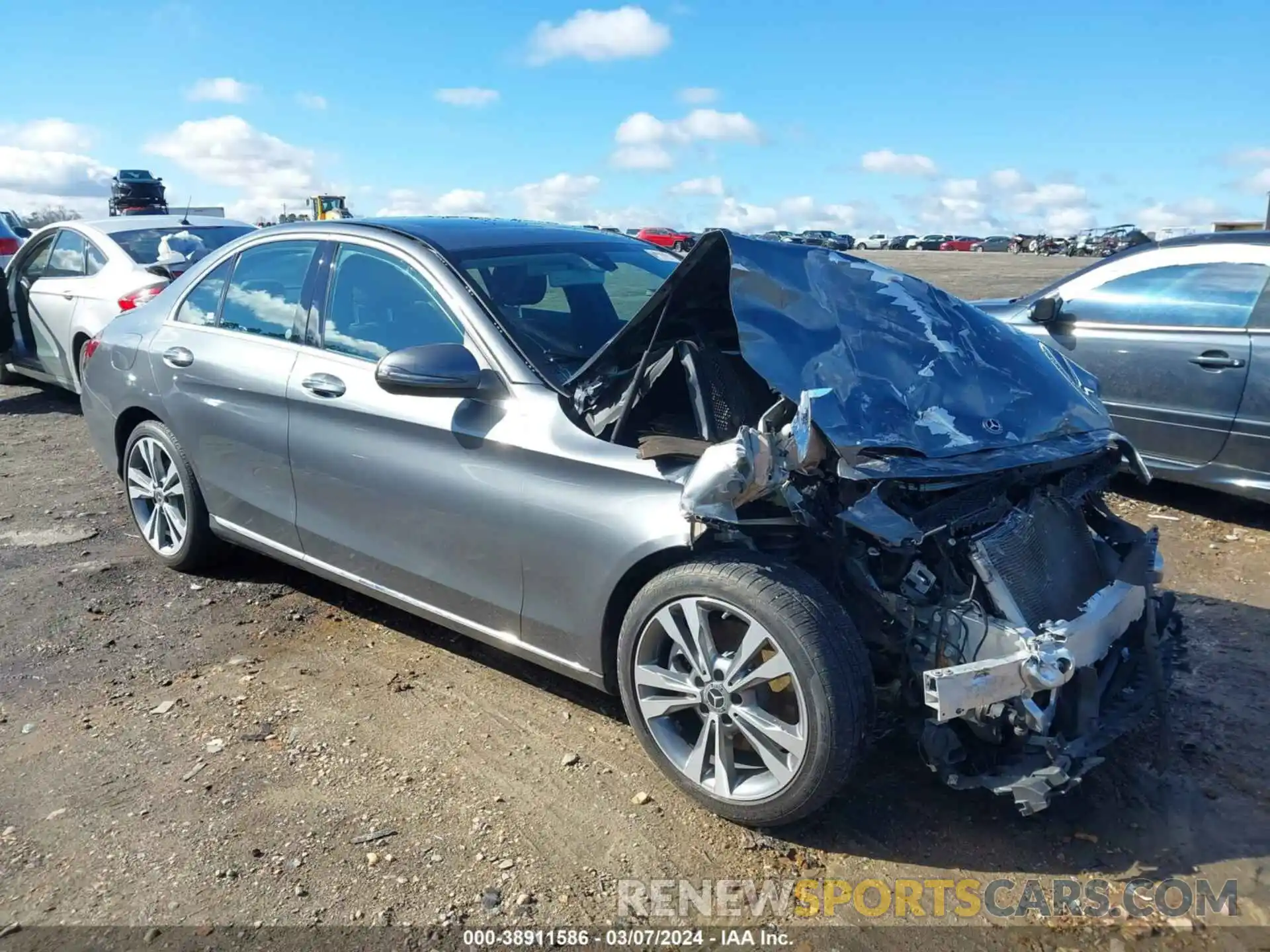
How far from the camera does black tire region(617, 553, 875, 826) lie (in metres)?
2.63

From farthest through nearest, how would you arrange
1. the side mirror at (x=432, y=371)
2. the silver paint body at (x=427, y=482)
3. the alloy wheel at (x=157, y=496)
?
the alloy wheel at (x=157, y=496) < the side mirror at (x=432, y=371) < the silver paint body at (x=427, y=482)

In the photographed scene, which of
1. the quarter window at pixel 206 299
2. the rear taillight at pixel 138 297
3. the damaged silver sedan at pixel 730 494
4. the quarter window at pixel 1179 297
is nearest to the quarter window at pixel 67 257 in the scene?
the rear taillight at pixel 138 297

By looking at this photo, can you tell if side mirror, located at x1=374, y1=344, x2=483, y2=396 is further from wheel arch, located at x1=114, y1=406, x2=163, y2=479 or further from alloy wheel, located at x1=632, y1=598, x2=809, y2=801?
wheel arch, located at x1=114, y1=406, x2=163, y2=479

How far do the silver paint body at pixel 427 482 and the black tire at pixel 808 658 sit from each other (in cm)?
19

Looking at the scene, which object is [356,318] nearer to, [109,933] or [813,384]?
[813,384]

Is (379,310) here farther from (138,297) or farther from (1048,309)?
(138,297)

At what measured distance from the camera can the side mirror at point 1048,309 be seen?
19.9ft

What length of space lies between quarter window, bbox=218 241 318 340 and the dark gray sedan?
4.38 m

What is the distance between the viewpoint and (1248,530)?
17.9 feet

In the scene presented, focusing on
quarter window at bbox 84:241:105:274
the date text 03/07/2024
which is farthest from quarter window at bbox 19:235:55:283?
the date text 03/07/2024

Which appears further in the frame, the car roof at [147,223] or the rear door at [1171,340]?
the car roof at [147,223]

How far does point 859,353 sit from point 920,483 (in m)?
0.50

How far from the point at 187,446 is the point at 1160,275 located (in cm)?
543

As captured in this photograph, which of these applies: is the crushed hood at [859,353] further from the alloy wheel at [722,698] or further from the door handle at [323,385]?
the door handle at [323,385]
